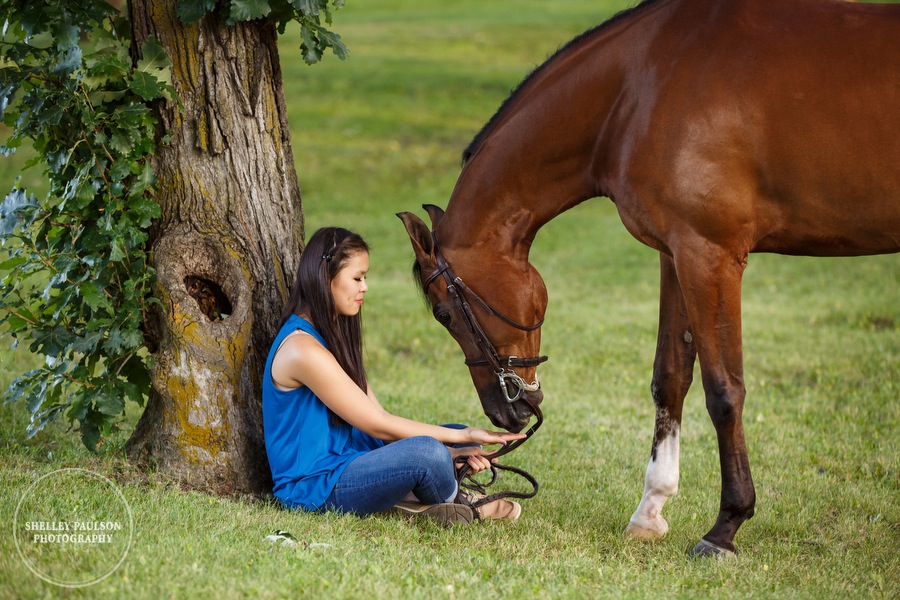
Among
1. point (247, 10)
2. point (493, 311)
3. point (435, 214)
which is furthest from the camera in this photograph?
point (435, 214)

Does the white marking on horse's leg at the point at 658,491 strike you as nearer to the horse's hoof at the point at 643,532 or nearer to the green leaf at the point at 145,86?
the horse's hoof at the point at 643,532

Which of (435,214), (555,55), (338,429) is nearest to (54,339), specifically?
(338,429)

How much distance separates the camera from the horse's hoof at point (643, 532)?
3961 mm

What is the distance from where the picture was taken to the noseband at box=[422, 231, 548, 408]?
155 inches

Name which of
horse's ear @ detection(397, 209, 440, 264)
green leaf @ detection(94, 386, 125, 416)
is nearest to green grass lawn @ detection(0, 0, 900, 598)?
green leaf @ detection(94, 386, 125, 416)

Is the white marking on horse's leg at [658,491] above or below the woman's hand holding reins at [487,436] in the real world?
below

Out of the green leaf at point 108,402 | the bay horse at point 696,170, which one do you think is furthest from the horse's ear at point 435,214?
the green leaf at point 108,402

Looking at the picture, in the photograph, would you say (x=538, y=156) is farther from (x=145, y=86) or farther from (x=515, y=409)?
(x=145, y=86)

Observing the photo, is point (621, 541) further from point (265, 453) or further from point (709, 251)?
point (265, 453)

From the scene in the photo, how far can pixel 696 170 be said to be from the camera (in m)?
3.56

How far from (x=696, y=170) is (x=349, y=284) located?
60.5 inches

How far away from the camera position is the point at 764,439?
565 centimetres

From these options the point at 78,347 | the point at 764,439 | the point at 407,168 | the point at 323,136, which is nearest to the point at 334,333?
the point at 78,347

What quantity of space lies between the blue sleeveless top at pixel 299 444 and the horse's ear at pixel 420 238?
58 cm
